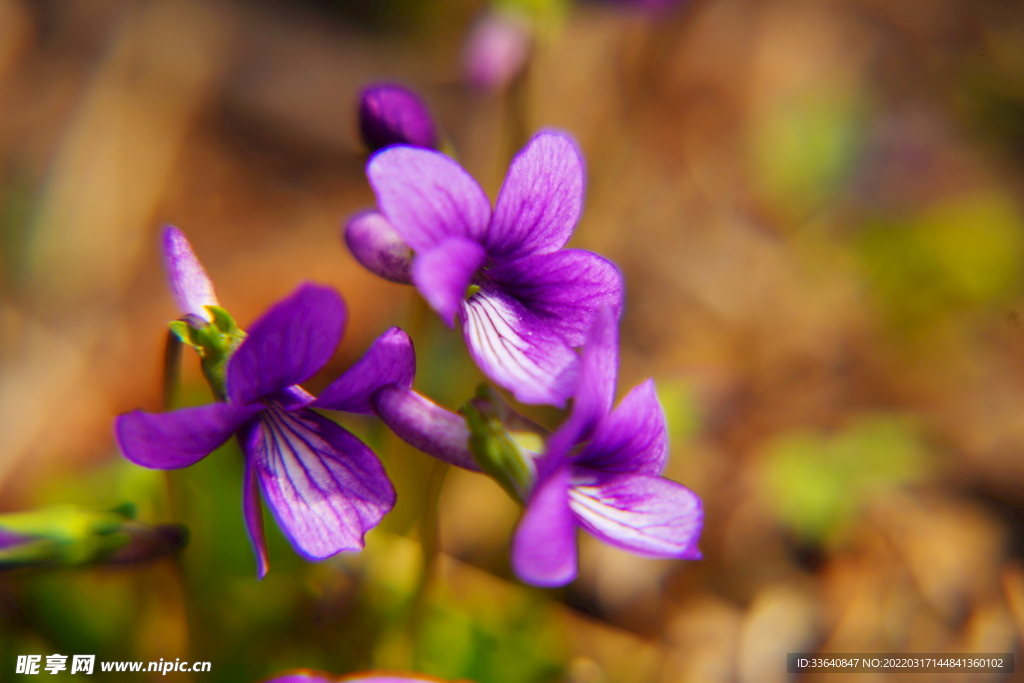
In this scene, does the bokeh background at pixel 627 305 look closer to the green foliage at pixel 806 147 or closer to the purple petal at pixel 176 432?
the green foliage at pixel 806 147

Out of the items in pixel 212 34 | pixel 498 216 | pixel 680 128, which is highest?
pixel 212 34

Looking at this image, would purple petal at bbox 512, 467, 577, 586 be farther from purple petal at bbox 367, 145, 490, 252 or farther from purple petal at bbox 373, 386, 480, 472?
purple petal at bbox 367, 145, 490, 252

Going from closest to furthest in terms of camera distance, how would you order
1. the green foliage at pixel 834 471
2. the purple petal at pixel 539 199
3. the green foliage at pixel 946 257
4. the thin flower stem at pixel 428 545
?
the purple petal at pixel 539 199 < the thin flower stem at pixel 428 545 < the green foliage at pixel 834 471 < the green foliage at pixel 946 257

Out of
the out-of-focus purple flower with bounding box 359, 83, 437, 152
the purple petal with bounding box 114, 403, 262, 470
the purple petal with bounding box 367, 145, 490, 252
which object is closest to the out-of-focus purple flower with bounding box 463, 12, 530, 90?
the out-of-focus purple flower with bounding box 359, 83, 437, 152

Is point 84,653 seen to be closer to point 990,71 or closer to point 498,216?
point 498,216

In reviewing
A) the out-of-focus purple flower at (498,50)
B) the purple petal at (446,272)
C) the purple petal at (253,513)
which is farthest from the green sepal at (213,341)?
the out-of-focus purple flower at (498,50)

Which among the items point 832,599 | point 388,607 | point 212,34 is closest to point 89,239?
point 212,34

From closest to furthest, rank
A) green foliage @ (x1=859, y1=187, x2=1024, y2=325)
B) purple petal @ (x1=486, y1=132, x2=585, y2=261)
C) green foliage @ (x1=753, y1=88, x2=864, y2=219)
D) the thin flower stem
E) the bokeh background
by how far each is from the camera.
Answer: purple petal @ (x1=486, y1=132, x2=585, y2=261), the thin flower stem, the bokeh background, green foliage @ (x1=859, y1=187, x2=1024, y2=325), green foliage @ (x1=753, y1=88, x2=864, y2=219)
